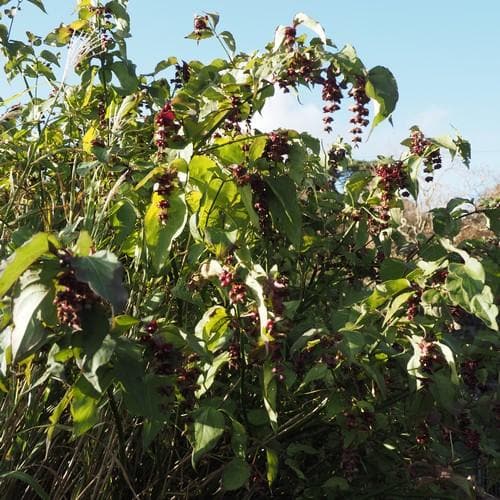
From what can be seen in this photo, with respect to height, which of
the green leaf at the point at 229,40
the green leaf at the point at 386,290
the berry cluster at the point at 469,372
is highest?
the green leaf at the point at 229,40

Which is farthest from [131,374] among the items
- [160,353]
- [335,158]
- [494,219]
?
[335,158]

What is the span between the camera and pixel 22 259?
1001 mm

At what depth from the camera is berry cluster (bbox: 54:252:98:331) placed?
1.04 m

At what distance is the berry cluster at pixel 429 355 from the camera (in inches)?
60.5

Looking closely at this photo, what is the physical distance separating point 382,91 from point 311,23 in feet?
0.64

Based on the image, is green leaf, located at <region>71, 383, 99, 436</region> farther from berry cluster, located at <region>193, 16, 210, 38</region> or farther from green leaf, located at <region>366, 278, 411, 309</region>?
berry cluster, located at <region>193, 16, 210, 38</region>

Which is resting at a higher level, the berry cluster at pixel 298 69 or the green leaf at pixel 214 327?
the berry cluster at pixel 298 69

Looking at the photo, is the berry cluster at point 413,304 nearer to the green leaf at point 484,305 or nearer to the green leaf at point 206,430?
the green leaf at point 484,305

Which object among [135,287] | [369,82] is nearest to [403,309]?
A: [369,82]

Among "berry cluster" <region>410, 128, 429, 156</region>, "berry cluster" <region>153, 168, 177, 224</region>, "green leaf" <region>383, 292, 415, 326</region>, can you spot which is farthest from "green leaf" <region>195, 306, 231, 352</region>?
"berry cluster" <region>410, 128, 429, 156</region>

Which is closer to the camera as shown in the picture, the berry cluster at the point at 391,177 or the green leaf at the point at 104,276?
the green leaf at the point at 104,276

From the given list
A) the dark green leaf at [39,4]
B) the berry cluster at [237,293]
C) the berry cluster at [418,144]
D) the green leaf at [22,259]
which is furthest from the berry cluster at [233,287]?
the dark green leaf at [39,4]

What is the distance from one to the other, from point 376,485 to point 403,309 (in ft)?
2.27

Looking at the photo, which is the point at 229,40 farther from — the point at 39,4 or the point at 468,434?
the point at 468,434
